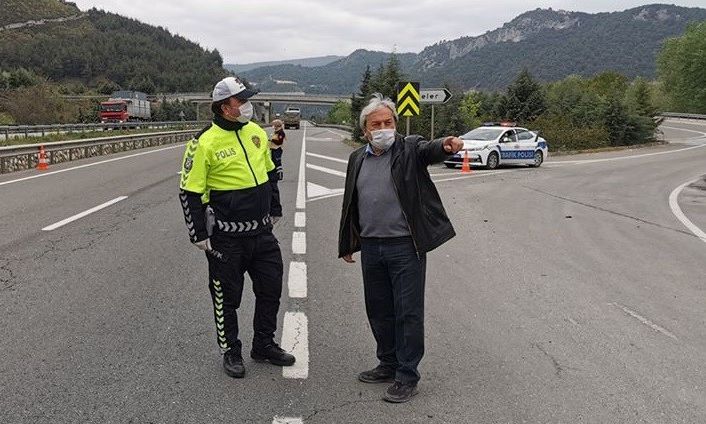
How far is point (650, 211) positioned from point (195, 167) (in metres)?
10.8

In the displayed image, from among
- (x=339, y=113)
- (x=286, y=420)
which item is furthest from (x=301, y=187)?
(x=339, y=113)

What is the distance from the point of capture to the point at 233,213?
412cm

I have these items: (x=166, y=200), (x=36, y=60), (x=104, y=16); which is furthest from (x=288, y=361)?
(x=104, y=16)

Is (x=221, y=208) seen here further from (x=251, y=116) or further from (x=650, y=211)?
(x=650, y=211)

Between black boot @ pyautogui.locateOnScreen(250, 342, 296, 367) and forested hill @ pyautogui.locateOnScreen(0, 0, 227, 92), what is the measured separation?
12149cm

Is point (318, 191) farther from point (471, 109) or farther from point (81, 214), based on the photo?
point (471, 109)

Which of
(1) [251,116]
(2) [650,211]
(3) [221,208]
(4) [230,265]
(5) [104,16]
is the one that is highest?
(5) [104,16]

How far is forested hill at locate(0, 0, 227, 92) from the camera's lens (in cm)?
12900

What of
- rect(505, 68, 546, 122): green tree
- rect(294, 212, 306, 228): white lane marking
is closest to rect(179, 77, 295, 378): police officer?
rect(294, 212, 306, 228): white lane marking

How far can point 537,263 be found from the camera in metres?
7.65

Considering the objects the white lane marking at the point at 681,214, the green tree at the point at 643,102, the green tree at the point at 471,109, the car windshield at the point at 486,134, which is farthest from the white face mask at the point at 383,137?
the green tree at the point at 643,102

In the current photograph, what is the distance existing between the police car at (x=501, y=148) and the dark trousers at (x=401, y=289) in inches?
666

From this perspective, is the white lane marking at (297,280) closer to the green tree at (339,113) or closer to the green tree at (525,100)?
the green tree at (525,100)

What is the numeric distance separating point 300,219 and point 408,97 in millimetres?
10849
